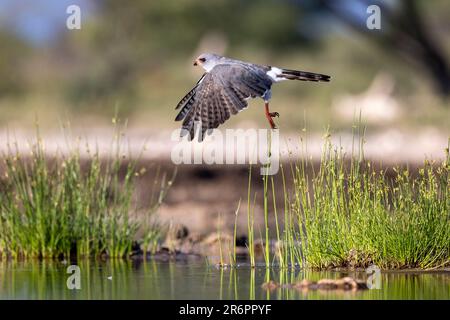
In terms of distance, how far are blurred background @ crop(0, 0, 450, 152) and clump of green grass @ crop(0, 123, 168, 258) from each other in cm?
1349

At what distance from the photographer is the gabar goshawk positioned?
11633 mm

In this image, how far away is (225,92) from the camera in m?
11.8

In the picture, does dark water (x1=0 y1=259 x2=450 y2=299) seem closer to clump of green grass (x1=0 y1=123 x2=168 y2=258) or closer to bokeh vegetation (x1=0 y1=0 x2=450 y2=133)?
clump of green grass (x1=0 y1=123 x2=168 y2=258)

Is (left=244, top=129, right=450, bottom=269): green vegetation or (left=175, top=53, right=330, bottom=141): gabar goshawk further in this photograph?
(left=175, top=53, right=330, bottom=141): gabar goshawk

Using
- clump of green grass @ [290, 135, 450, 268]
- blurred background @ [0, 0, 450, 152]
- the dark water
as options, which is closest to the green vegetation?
clump of green grass @ [290, 135, 450, 268]

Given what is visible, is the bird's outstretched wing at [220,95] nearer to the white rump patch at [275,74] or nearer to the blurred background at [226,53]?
the white rump patch at [275,74]

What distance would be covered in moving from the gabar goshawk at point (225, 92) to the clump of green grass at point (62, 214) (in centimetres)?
161

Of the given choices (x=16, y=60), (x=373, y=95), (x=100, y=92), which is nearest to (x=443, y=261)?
(x=373, y=95)

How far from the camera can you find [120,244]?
1339 cm

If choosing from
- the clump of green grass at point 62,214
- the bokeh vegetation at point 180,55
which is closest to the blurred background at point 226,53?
the bokeh vegetation at point 180,55

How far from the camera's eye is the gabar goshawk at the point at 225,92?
458 inches

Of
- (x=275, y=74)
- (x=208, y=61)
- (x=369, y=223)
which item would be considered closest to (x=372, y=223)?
(x=369, y=223)
